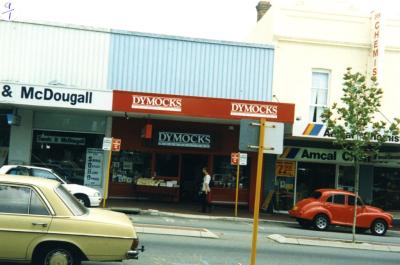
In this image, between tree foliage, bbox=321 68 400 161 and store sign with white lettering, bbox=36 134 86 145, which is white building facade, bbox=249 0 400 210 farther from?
store sign with white lettering, bbox=36 134 86 145

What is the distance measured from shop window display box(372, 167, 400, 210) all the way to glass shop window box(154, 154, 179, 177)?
9453 millimetres

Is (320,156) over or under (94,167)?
over

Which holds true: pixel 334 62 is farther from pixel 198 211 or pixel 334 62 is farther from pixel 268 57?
pixel 198 211

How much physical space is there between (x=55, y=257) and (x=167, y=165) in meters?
17.4

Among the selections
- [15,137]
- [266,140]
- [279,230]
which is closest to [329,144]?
[279,230]

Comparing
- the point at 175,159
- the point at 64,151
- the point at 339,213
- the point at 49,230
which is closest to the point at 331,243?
the point at 339,213

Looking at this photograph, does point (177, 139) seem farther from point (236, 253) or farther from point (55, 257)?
point (55, 257)

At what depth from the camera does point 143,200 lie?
978 inches

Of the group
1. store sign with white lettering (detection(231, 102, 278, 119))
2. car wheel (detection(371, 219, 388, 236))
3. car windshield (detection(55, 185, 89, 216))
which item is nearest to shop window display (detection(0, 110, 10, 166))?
store sign with white lettering (detection(231, 102, 278, 119))

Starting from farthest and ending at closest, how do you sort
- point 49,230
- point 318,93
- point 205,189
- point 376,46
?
point 318,93 → point 376,46 → point 205,189 → point 49,230

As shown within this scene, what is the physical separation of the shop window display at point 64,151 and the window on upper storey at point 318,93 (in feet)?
31.5

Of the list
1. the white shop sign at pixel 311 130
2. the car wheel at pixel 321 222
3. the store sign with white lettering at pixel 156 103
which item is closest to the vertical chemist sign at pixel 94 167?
the store sign with white lettering at pixel 156 103

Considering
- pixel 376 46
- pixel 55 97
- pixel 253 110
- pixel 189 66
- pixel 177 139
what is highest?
pixel 376 46

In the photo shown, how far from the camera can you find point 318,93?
25531 millimetres
